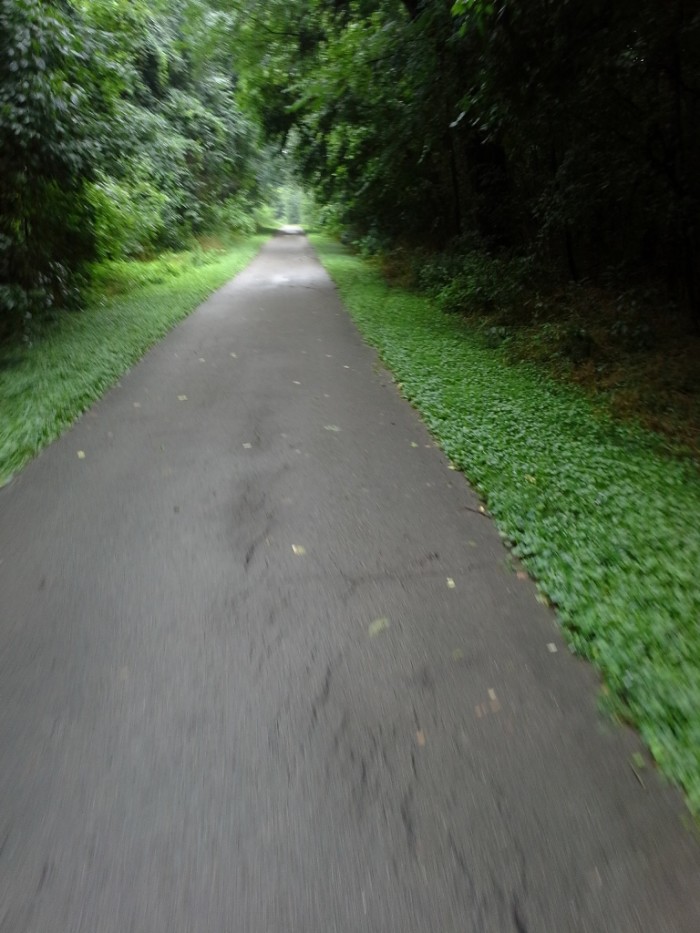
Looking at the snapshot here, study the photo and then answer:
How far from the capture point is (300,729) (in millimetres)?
2387

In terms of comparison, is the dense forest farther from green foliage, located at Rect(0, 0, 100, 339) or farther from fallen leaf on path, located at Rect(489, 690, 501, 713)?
fallen leaf on path, located at Rect(489, 690, 501, 713)

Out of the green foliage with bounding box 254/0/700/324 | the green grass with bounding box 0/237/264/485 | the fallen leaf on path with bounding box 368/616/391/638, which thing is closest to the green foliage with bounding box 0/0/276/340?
the green grass with bounding box 0/237/264/485

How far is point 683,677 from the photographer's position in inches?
99.7

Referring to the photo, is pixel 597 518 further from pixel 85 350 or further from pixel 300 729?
pixel 85 350

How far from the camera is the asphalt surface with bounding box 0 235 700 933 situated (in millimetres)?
1817

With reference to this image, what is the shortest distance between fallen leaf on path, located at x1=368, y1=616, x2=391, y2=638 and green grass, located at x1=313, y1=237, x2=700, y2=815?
0.95 metres

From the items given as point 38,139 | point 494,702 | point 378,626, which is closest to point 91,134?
point 38,139

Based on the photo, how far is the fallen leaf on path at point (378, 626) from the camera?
294cm

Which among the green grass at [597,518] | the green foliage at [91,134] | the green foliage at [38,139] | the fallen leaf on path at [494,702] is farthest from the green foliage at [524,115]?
the fallen leaf on path at [494,702]

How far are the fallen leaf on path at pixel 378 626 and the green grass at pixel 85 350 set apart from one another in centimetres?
334

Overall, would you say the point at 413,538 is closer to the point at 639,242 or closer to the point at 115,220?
the point at 639,242

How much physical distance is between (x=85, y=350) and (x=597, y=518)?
7.13 metres

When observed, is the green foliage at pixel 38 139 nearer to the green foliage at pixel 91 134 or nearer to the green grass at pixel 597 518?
the green foliage at pixel 91 134

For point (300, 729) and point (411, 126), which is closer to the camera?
point (300, 729)
